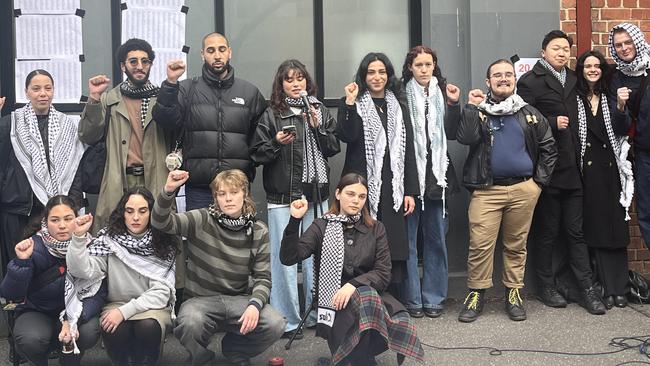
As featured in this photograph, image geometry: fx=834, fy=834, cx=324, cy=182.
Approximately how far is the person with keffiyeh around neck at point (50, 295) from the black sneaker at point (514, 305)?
3.10m

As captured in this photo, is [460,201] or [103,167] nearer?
[103,167]

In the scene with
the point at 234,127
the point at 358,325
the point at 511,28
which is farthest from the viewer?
the point at 511,28

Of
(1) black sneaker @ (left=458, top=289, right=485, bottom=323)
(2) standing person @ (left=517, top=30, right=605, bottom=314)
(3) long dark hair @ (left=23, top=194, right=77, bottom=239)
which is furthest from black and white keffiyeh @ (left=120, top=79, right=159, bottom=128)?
(2) standing person @ (left=517, top=30, right=605, bottom=314)

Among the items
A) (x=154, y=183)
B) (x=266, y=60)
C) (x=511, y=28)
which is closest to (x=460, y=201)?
(x=511, y=28)

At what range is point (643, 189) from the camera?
6621mm

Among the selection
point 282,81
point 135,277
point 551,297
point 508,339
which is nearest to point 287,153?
point 282,81

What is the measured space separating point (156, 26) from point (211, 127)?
1389mm

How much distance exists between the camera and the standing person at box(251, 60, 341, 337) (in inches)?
236

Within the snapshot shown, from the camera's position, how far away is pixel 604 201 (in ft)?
22.2

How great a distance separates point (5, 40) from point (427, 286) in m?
3.87

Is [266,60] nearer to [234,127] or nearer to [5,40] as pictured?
[234,127]

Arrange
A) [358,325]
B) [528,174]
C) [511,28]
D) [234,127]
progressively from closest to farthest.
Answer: [358,325] → [234,127] → [528,174] → [511,28]

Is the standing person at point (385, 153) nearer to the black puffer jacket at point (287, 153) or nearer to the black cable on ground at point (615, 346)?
the black puffer jacket at point (287, 153)

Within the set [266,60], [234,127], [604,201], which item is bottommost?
[604,201]
